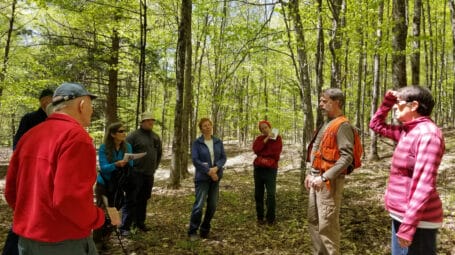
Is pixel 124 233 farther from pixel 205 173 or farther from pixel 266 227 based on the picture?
pixel 266 227

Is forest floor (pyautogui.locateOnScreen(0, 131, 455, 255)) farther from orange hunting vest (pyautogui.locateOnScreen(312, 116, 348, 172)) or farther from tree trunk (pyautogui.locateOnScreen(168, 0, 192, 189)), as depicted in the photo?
orange hunting vest (pyautogui.locateOnScreen(312, 116, 348, 172))

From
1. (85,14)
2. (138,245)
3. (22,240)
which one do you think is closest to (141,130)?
(138,245)

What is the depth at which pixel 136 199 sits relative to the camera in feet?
20.6

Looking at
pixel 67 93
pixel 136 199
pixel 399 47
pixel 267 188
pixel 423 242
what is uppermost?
pixel 399 47

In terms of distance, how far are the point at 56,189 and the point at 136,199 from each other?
4.33 meters

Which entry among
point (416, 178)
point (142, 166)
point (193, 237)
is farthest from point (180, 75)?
point (416, 178)

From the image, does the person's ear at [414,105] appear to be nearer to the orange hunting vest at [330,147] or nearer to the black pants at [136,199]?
the orange hunting vest at [330,147]

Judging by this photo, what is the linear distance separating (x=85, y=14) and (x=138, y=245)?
403 inches

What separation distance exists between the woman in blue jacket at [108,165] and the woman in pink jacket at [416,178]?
3.72 metres

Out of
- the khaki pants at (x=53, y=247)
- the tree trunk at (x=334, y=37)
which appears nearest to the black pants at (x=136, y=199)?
the khaki pants at (x=53, y=247)

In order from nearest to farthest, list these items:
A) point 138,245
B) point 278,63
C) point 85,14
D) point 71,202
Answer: point 71,202 → point 138,245 → point 85,14 → point 278,63

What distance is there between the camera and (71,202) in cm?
211

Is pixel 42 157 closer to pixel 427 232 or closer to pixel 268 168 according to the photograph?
pixel 427 232

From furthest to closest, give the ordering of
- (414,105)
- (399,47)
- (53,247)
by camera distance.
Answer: (399,47) → (414,105) → (53,247)
